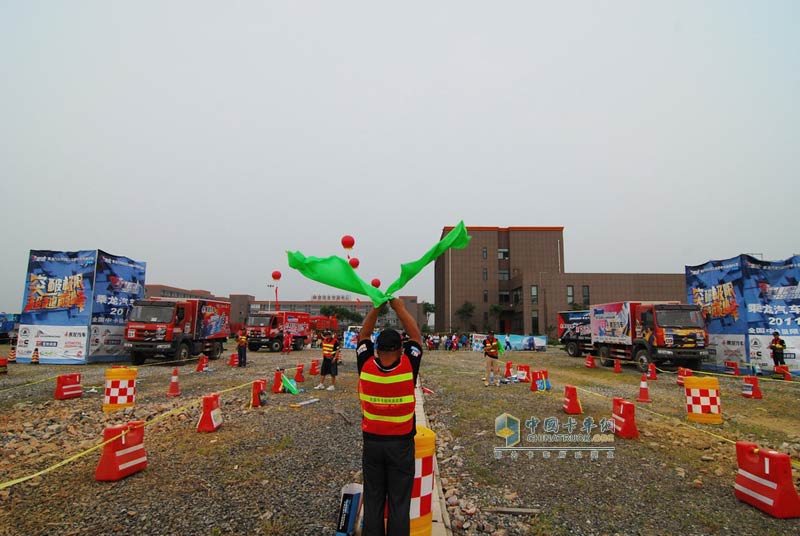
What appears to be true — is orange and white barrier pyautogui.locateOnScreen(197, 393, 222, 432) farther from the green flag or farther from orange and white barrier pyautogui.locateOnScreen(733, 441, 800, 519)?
orange and white barrier pyautogui.locateOnScreen(733, 441, 800, 519)

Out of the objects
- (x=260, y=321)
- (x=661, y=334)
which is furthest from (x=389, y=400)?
(x=260, y=321)

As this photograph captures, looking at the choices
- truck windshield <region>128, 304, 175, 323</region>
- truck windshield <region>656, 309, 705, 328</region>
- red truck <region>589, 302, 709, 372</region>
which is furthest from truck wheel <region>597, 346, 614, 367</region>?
truck windshield <region>128, 304, 175, 323</region>

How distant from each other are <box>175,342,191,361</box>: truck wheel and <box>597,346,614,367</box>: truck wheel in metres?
19.8

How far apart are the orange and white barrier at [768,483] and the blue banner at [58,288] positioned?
75.1 ft

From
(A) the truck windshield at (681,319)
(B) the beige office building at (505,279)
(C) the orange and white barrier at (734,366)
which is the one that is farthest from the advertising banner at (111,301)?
(B) the beige office building at (505,279)

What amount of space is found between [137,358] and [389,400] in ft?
63.9

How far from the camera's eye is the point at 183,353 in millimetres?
19281

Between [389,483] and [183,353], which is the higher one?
[389,483]

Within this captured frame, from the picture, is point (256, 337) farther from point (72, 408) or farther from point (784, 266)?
point (784, 266)

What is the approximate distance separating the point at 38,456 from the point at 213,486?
11.0 feet

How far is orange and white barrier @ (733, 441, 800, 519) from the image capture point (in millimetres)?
4207

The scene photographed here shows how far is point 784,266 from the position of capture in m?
16.7

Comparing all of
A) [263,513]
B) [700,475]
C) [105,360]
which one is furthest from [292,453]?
[105,360]

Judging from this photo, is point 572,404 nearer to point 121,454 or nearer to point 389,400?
point 389,400
